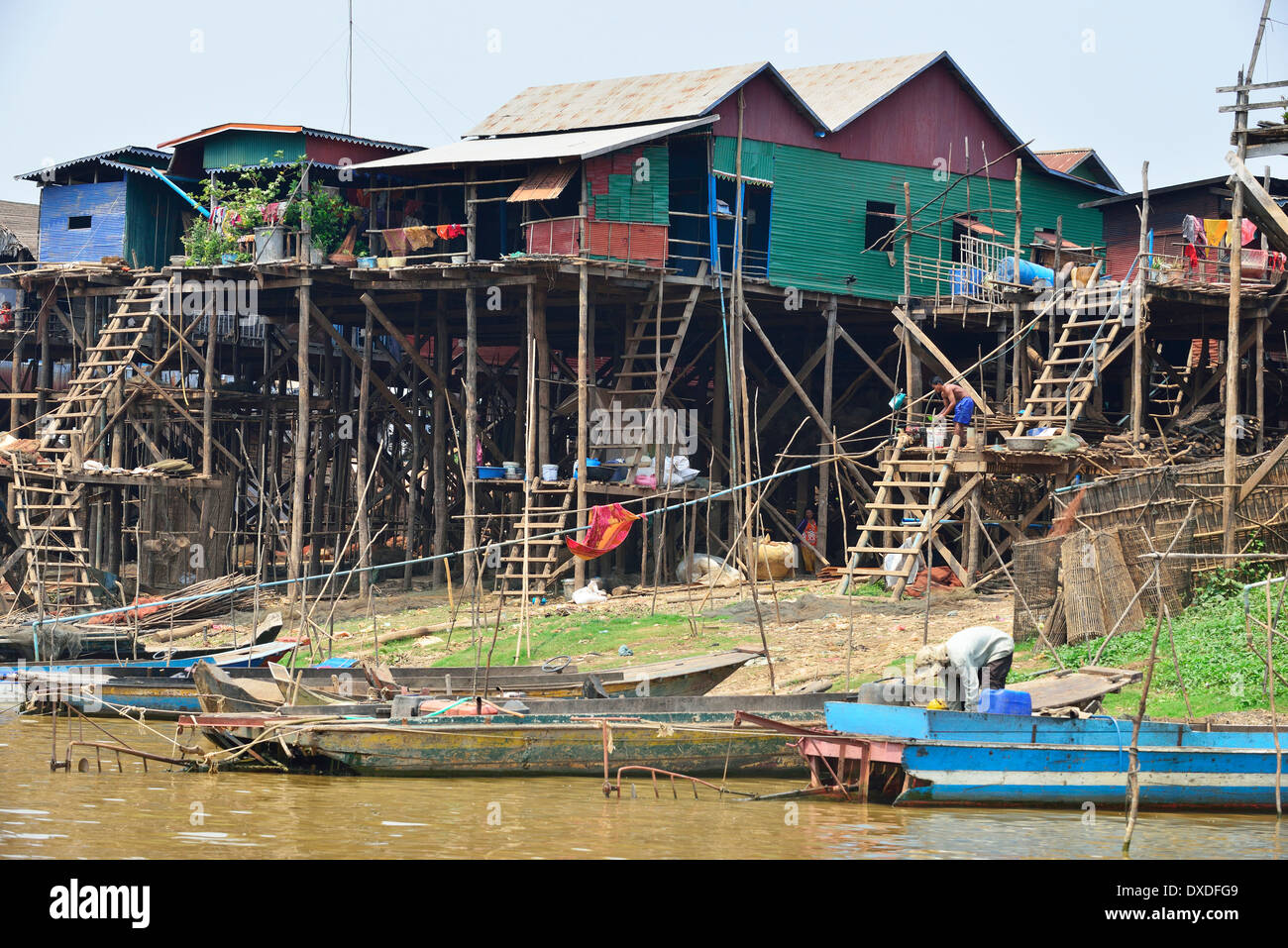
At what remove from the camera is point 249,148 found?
96.1 ft

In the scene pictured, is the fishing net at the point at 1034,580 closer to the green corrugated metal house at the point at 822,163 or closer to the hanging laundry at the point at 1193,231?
the green corrugated metal house at the point at 822,163

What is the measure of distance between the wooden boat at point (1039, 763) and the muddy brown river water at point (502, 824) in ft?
0.57

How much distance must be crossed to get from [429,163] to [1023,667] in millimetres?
13505

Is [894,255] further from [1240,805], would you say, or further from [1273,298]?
[1240,805]

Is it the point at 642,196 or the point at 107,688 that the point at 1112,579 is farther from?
the point at 107,688

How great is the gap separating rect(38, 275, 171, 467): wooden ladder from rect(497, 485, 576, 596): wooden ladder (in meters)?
7.77

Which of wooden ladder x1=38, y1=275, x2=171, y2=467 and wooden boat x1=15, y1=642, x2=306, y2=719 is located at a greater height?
wooden ladder x1=38, y1=275, x2=171, y2=467

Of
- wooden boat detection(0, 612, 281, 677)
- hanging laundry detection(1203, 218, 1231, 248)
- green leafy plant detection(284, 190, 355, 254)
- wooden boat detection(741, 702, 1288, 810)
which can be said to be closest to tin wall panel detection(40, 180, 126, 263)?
green leafy plant detection(284, 190, 355, 254)

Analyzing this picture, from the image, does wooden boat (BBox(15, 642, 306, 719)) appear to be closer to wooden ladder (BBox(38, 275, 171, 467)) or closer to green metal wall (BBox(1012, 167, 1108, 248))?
wooden ladder (BBox(38, 275, 171, 467))

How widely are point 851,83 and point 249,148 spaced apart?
11392mm

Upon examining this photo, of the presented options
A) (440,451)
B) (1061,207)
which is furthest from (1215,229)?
(440,451)

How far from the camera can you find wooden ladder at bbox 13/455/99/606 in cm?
2620

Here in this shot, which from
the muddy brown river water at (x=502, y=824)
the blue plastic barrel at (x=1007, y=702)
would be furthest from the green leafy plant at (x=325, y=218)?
the blue plastic barrel at (x=1007, y=702)
